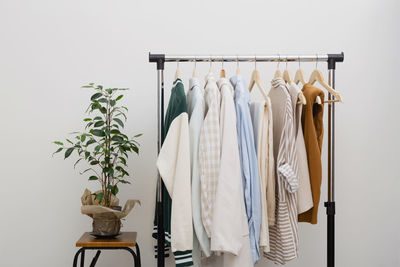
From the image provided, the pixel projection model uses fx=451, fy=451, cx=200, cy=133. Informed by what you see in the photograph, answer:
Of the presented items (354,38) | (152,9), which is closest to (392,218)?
(354,38)

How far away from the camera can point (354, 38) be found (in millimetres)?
2789

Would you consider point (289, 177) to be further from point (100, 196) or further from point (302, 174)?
point (100, 196)

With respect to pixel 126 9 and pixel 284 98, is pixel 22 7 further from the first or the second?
pixel 284 98

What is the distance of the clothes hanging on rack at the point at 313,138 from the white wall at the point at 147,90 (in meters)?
0.68

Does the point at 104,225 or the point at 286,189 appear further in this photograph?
the point at 104,225

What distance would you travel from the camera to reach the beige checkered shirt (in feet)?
6.28

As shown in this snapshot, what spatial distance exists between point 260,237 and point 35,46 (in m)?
1.74

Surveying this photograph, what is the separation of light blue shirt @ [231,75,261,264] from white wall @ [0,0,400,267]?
80 cm

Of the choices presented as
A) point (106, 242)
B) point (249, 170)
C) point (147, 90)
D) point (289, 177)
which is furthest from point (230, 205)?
point (147, 90)

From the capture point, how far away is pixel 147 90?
2.72 m

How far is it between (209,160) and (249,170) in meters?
0.19

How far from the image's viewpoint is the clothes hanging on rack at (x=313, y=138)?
6.74ft

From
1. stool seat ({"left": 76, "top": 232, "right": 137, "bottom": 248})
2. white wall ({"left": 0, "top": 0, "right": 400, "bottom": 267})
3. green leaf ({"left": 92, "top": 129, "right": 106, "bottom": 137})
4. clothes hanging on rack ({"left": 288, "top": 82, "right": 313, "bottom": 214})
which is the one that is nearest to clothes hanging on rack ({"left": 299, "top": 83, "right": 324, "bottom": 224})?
clothes hanging on rack ({"left": 288, "top": 82, "right": 313, "bottom": 214})

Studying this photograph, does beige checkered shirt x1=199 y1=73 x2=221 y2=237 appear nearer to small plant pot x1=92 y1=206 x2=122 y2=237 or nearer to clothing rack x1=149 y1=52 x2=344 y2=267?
clothing rack x1=149 y1=52 x2=344 y2=267
